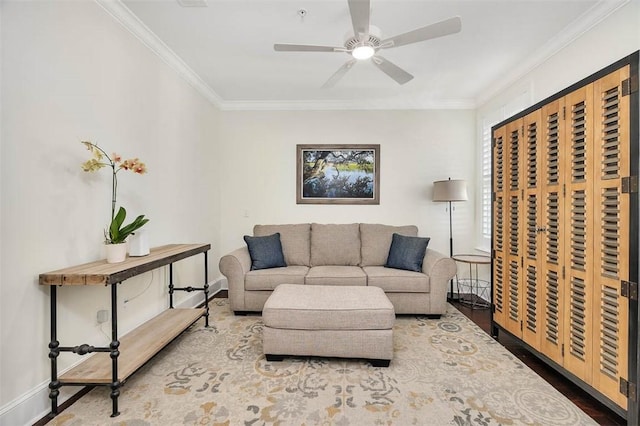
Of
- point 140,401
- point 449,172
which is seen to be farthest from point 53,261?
point 449,172

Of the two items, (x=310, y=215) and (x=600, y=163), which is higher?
(x=600, y=163)

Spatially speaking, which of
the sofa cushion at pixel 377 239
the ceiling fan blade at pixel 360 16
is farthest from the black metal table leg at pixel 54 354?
the sofa cushion at pixel 377 239

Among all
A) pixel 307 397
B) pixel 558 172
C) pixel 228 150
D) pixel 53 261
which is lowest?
pixel 307 397

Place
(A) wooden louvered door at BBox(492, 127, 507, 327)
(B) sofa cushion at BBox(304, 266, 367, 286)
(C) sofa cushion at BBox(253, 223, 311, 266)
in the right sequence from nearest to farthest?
(A) wooden louvered door at BBox(492, 127, 507, 327) < (B) sofa cushion at BBox(304, 266, 367, 286) < (C) sofa cushion at BBox(253, 223, 311, 266)

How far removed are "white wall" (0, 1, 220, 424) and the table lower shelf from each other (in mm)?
119

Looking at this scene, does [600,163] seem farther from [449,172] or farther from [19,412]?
[19,412]

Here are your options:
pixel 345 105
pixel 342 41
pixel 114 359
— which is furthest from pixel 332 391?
pixel 345 105

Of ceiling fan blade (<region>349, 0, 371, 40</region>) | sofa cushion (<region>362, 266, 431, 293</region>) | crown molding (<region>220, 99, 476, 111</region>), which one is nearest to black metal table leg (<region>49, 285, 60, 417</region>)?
ceiling fan blade (<region>349, 0, 371, 40</region>)

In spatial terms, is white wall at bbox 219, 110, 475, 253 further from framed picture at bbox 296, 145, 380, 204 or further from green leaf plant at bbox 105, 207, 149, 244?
green leaf plant at bbox 105, 207, 149, 244

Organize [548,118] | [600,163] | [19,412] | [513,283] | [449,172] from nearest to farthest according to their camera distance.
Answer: [19,412], [600,163], [548,118], [513,283], [449,172]

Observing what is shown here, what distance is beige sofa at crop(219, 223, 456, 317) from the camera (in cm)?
336

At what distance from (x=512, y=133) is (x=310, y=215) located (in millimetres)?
2693

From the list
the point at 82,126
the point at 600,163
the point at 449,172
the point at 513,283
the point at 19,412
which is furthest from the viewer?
the point at 449,172

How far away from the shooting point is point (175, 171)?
3.35 m
